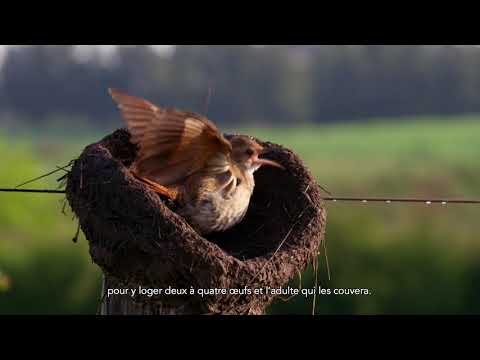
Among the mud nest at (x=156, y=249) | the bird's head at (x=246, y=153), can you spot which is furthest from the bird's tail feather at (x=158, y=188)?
the bird's head at (x=246, y=153)

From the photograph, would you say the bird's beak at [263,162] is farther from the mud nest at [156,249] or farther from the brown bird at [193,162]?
the mud nest at [156,249]

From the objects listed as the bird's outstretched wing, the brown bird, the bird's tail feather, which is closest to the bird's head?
the brown bird

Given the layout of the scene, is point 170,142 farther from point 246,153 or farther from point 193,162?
point 246,153

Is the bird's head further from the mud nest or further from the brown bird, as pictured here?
the mud nest

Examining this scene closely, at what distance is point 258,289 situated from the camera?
4.05 m

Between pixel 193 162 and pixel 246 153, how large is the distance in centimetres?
45

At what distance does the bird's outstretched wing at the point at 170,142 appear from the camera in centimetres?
421

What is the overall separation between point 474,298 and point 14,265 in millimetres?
8150

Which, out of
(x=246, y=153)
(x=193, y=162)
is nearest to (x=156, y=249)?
(x=193, y=162)

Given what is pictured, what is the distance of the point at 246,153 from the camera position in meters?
4.87

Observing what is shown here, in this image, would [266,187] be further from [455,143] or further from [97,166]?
[455,143]

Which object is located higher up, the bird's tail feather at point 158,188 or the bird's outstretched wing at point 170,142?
the bird's outstretched wing at point 170,142

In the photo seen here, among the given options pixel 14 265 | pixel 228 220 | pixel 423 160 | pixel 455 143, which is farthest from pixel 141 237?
pixel 455 143

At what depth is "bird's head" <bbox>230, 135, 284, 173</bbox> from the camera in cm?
485
